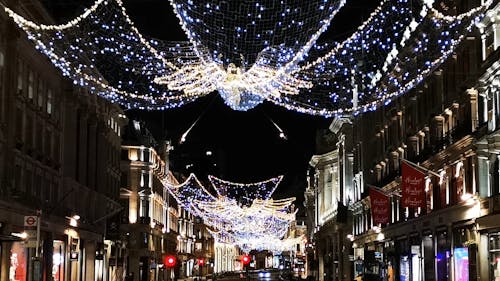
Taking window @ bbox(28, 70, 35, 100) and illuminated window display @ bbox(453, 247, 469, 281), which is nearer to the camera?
illuminated window display @ bbox(453, 247, 469, 281)

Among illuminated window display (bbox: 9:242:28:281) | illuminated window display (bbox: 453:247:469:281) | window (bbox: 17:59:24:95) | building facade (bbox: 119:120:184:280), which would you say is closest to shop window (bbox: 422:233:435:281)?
illuminated window display (bbox: 453:247:469:281)

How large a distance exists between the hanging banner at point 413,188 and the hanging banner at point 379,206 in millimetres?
10065

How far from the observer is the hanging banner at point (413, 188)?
38.1 meters

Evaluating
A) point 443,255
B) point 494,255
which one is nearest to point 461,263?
point 443,255

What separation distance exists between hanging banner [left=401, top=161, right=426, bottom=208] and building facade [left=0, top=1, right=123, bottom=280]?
1733 cm

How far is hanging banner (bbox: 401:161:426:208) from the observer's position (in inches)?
1500

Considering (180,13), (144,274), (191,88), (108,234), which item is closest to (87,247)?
(108,234)

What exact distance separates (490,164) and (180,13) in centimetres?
2398

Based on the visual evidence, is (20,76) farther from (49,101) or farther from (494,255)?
(494,255)

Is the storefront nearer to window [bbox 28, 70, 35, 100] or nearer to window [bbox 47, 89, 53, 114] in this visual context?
window [bbox 28, 70, 35, 100]

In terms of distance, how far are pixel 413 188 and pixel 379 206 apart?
11.1 meters

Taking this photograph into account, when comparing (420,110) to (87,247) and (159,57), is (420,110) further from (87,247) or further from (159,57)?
(159,57)

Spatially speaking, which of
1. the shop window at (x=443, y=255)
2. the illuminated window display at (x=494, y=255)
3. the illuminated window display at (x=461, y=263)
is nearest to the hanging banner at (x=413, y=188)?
the illuminated window display at (x=494, y=255)

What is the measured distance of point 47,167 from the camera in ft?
149
